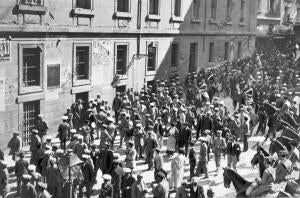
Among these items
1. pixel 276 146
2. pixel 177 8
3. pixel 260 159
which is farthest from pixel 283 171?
pixel 177 8

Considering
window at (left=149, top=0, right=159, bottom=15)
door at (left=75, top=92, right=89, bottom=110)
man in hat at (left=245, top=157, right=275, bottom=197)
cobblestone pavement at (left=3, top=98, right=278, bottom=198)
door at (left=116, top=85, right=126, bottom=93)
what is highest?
window at (left=149, top=0, right=159, bottom=15)

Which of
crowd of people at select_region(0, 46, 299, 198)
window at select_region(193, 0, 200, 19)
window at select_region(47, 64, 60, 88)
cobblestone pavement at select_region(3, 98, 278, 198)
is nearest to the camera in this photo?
crowd of people at select_region(0, 46, 299, 198)

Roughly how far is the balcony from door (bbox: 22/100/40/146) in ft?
12.4

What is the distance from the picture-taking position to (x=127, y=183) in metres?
12.7

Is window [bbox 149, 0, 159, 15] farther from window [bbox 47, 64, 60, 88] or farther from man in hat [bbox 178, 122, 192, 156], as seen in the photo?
man in hat [bbox 178, 122, 192, 156]

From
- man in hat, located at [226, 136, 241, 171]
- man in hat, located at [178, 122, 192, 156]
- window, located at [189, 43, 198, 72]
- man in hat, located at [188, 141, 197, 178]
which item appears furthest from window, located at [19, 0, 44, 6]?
window, located at [189, 43, 198, 72]

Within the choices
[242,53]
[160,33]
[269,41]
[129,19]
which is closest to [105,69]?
[129,19]

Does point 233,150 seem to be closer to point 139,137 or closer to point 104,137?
point 139,137

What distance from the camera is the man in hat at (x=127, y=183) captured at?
1259 centimetres

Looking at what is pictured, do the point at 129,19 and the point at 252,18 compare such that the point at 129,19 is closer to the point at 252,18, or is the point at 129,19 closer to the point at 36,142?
the point at 36,142

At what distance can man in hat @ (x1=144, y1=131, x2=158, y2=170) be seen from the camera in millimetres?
15883

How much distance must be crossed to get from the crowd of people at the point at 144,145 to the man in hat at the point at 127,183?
0.09ft

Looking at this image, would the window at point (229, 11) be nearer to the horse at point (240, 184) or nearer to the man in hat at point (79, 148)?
the man in hat at point (79, 148)

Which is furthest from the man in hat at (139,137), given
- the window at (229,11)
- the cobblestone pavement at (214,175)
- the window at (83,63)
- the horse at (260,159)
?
the window at (229,11)
